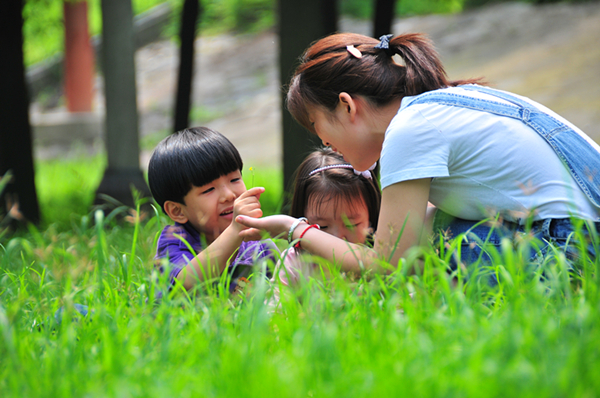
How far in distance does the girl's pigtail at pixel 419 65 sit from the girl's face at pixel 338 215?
1.97 ft

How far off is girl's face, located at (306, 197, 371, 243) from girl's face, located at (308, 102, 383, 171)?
283 mm

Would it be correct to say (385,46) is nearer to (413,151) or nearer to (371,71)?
(371,71)

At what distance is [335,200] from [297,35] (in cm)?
205

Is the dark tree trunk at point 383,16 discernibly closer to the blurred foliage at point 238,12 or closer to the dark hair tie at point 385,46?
the dark hair tie at point 385,46

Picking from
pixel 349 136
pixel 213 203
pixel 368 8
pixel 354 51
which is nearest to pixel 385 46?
pixel 354 51

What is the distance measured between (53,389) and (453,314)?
956mm

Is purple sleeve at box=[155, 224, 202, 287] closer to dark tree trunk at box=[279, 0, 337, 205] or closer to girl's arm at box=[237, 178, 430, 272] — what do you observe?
girl's arm at box=[237, 178, 430, 272]

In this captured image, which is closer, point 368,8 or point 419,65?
point 419,65

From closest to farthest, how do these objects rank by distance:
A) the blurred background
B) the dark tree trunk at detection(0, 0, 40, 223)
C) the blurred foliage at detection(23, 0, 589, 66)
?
the dark tree trunk at detection(0, 0, 40, 223)
the blurred background
the blurred foliage at detection(23, 0, 589, 66)

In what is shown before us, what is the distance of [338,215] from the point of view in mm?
2490

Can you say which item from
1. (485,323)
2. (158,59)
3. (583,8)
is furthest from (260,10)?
(485,323)

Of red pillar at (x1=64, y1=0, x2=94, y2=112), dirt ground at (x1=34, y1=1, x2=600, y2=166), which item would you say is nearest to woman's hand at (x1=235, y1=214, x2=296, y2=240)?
dirt ground at (x1=34, y1=1, x2=600, y2=166)

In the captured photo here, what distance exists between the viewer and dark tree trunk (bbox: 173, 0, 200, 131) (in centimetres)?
495

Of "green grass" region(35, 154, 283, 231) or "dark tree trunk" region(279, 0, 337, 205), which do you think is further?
"green grass" region(35, 154, 283, 231)
